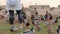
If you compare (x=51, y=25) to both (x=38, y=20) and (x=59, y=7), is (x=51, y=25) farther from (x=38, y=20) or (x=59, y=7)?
(x=59, y=7)

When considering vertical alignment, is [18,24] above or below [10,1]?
below

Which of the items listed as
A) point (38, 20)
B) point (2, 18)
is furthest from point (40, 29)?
point (2, 18)

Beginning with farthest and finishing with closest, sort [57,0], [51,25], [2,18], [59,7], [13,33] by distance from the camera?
[57,0], [59,7], [2,18], [51,25], [13,33]

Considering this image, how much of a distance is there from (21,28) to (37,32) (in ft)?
1.79

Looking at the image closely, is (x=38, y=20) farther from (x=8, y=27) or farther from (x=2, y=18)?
(x=2, y=18)

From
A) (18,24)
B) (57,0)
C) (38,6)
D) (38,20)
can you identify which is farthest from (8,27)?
(57,0)

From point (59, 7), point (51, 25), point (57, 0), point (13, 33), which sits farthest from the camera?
point (57, 0)

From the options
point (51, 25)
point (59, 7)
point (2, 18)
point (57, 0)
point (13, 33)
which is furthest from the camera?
point (57, 0)

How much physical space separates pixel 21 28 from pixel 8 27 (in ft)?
1.64

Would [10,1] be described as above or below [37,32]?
above

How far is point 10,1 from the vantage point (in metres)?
7.75

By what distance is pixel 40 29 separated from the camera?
7.87 m

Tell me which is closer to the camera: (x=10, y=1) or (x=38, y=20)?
(x=10, y=1)

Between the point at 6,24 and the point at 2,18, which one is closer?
the point at 6,24
